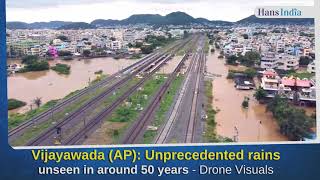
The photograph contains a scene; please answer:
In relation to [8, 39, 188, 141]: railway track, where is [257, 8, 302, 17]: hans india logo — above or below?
above

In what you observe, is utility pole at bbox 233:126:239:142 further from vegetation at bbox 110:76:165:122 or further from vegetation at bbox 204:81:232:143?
vegetation at bbox 110:76:165:122

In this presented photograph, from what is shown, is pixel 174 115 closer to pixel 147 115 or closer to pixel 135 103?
pixel 147 115

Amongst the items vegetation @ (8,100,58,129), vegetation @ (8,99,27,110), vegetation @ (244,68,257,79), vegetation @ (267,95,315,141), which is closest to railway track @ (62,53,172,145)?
vegetation @ (8,100,58,129)

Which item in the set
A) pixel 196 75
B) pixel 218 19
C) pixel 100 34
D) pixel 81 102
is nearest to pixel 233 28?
pixel 218 19

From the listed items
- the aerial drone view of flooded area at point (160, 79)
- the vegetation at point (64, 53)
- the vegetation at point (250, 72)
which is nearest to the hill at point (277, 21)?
the aerial drone view of flooded area at point (160, 79)

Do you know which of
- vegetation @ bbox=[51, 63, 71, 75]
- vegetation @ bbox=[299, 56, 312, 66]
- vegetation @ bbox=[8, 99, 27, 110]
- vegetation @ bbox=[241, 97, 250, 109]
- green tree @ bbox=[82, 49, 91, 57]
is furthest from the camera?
green tree @ bbox=[82, 49, 91, 57]

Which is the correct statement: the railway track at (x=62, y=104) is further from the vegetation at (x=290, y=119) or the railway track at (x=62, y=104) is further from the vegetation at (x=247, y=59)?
the vegetation at (x=290, y=119)
